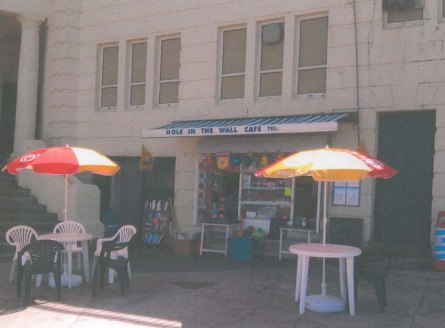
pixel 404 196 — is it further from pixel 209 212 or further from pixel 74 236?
pixel 74 236

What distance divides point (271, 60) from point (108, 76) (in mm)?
4733

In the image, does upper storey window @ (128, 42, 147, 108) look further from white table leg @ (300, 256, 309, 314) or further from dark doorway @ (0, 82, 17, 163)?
white table leg @ (300, 256, 309, 314)

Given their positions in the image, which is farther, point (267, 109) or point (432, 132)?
point (267, 109)

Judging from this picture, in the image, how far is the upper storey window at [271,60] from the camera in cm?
1245

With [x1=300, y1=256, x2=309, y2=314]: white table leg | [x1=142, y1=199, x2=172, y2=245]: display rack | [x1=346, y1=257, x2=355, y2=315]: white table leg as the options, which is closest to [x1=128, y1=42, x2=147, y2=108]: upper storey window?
[x1=142, y1=199, x2=172, y2=245]: display rack

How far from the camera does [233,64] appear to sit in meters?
13.1

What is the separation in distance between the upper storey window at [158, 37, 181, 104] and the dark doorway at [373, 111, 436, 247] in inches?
204

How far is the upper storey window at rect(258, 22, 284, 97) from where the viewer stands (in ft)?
40.8

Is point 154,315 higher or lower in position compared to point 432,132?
lower

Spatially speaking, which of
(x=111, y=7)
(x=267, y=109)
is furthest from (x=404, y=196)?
(x=111, y=7)

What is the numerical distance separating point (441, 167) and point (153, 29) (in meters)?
7.48

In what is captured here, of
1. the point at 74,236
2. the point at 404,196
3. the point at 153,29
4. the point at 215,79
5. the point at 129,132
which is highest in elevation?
the point at 153,29

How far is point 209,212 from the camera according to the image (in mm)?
13320

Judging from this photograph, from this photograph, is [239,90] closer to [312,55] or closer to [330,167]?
[312,55]
